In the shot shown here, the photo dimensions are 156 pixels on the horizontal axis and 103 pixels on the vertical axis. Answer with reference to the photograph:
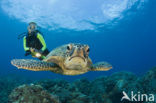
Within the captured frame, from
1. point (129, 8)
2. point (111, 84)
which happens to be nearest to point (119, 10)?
point (129, 8)

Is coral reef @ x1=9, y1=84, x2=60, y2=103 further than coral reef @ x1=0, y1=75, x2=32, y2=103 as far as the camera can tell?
No

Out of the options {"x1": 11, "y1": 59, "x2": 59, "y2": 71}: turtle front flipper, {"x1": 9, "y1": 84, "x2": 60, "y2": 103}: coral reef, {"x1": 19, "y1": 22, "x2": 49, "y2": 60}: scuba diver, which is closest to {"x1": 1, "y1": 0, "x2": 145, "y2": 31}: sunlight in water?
{"x1": 19, "y1": 22, "x2": 49, "y2": 60}: scuba diver

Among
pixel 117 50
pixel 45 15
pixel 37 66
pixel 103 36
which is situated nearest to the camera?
pixel 37 66

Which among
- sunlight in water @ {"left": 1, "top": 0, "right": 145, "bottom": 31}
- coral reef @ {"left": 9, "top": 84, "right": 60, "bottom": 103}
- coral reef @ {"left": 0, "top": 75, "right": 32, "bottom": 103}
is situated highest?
sunlight in water @ {"left": 1, "top": 0, "right": 145, "bottom": 31}

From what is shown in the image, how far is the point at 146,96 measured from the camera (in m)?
9.34

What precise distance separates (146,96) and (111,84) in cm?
249

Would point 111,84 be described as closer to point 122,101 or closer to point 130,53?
point 122,101

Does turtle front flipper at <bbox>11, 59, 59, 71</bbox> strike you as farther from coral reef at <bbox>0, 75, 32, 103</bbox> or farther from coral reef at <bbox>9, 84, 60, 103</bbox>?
coral reef at <bbox>0, 75, 32, 103</bbox>

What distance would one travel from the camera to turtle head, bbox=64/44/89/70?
492 cm

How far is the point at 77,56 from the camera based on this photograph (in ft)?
16.2

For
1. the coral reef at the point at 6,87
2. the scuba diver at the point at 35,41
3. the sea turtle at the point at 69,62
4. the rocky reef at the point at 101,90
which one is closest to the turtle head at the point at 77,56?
the sea turtle at the point at 69,62

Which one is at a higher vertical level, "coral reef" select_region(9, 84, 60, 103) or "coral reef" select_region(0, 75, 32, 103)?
"coral reef" select_region(0, 75, 32, 103)

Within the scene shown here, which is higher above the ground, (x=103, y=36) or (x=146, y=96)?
(x=103, y=36)

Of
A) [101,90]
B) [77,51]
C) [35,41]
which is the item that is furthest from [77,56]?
[101,90]
